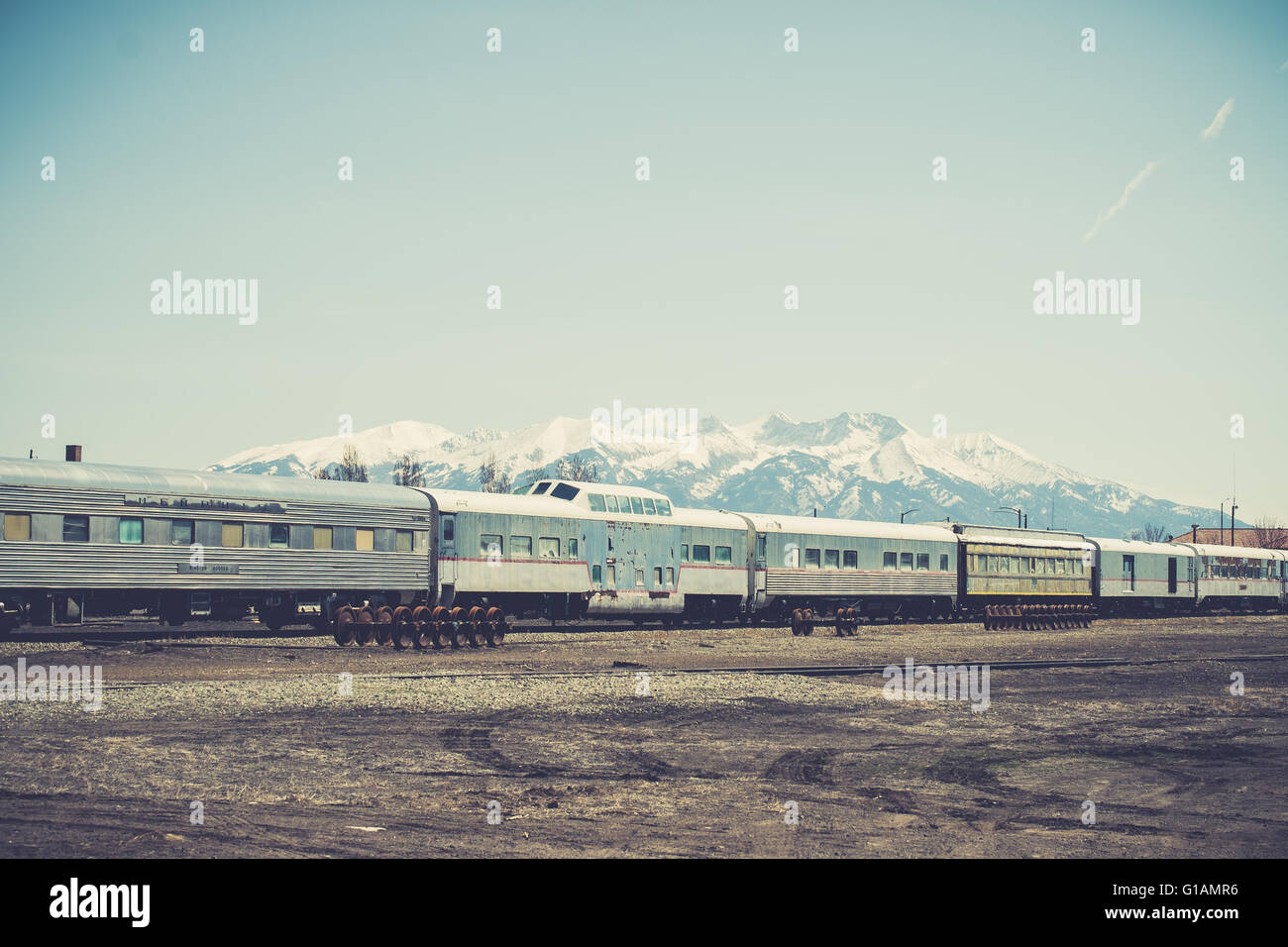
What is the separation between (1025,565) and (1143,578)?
11.7 metres

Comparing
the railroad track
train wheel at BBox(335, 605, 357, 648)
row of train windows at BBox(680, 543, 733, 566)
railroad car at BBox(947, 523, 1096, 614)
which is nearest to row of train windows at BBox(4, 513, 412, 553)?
train wheel at BBox(335, 605, 357, 648)

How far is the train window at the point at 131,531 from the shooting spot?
2828 centimetres

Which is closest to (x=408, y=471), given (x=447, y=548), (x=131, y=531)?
(x=447, y=548)

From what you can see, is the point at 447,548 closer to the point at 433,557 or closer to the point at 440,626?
the point at 433,557

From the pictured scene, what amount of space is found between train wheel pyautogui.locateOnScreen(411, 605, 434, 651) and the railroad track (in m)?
6.12

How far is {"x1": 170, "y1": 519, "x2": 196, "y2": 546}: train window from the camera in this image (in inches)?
1148

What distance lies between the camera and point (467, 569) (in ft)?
114

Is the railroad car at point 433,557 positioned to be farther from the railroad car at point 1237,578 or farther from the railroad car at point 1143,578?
the railroad car at point 1237,578

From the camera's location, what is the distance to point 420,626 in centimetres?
3191

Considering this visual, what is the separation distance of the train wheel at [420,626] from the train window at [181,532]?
621cm

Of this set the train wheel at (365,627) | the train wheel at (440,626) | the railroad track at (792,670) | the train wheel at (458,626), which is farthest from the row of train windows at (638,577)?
the railroad track at (792,670)

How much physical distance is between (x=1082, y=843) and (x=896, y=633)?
1329 inches

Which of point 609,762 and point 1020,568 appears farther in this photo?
point 1020,568

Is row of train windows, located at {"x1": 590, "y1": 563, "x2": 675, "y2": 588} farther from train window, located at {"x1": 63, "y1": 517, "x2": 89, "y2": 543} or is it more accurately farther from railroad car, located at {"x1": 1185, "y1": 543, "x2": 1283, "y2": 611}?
railroad car, located at {"x1": 1185, "y1": 543, "x2": 1283, "y2": 611}
